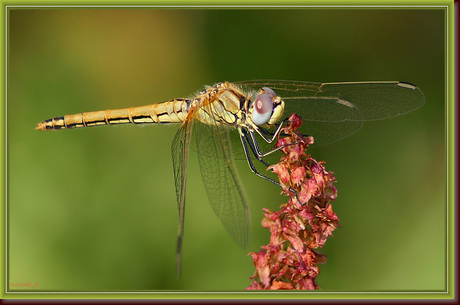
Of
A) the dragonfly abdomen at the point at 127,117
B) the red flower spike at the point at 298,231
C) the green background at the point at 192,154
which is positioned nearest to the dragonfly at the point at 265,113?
the dragonfly abdomen at the point at 127,117

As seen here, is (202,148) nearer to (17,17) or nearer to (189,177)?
(189,177)

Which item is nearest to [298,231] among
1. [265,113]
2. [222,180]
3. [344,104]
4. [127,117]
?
[222,180]

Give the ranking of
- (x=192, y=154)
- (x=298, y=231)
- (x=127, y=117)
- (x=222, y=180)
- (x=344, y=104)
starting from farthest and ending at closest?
(x=192, y=154) → (x=127, y=117) → (x=344, y=104) → (x=222, y=180) → (x=298, y=231)

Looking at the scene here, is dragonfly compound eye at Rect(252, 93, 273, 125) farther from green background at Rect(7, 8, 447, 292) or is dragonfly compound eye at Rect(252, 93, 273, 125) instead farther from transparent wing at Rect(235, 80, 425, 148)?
green background at Rect(7, 8, 447, 292)

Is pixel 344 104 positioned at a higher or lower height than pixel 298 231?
higher

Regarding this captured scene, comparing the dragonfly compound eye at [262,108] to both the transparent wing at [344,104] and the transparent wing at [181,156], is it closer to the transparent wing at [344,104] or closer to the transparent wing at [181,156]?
the transparent wing at [344,104]

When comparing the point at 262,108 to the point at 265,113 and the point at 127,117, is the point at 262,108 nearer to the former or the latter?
the point at 265,113

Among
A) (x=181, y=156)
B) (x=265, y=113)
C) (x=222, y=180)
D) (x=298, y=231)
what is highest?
(x=265, y=113)

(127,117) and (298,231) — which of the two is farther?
(127,117)
